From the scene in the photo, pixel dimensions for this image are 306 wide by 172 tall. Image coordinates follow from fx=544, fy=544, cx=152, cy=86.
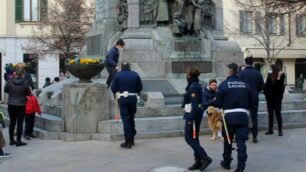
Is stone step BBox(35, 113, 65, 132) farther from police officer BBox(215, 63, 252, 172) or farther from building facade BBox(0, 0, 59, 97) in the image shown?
building facade BBox(0, 0, 59, 97)

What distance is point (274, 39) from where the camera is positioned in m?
48.4

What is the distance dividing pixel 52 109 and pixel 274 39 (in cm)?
3640

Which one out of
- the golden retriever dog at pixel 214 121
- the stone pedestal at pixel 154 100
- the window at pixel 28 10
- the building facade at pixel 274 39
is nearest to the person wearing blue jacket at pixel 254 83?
the golden retriever dog at pixel 214 121

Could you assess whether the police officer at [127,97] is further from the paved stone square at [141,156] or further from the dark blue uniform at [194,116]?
the dark blue uniform at [194,116]

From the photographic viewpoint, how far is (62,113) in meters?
13.2

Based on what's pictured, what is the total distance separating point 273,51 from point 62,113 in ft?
119

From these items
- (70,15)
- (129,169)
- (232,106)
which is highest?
(70,15)

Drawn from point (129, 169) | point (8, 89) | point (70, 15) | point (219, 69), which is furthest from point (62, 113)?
point (70, 15)

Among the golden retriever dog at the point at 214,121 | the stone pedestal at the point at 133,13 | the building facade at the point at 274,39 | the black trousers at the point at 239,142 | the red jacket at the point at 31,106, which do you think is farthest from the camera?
the building facade at the point at 274,39

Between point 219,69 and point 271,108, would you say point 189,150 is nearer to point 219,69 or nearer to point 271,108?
point 271,108

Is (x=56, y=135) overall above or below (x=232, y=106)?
below

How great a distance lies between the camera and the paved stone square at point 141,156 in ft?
32.1

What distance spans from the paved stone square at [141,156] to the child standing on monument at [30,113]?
44cm

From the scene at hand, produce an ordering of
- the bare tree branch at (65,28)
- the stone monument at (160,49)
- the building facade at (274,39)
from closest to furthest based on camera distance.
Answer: the stone monument at (160,49)
the bare tree branch at (65,28)
the building facade at (274,39)
